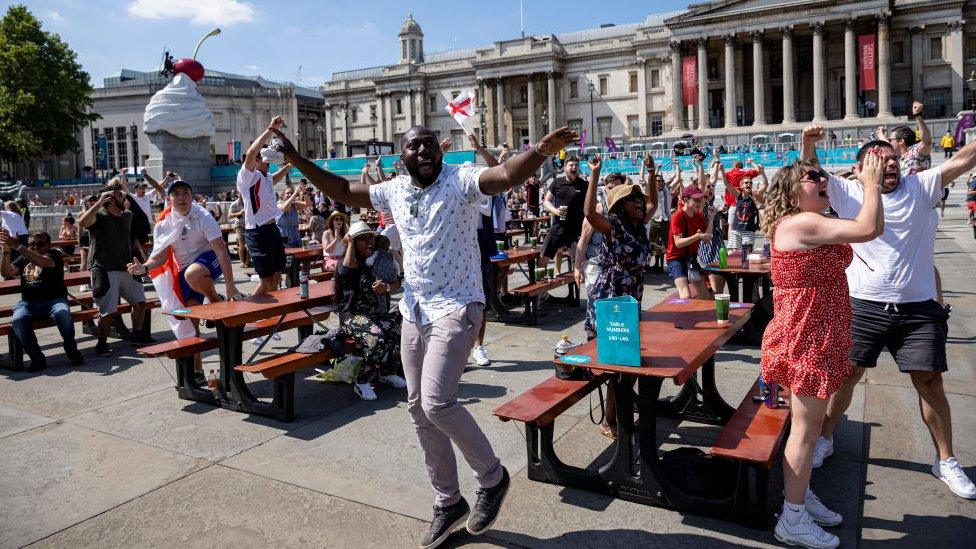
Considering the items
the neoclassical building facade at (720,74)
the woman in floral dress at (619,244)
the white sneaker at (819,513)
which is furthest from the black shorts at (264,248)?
the neoclassical building facade at (720,74)

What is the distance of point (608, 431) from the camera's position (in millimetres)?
5359

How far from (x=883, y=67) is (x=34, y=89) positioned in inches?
2596

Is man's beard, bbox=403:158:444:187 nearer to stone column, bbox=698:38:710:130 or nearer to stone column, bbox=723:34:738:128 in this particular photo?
stone column, bbox=698:38:710:130

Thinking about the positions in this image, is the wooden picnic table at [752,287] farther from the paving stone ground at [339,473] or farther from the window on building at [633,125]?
the window on building at [633,125]

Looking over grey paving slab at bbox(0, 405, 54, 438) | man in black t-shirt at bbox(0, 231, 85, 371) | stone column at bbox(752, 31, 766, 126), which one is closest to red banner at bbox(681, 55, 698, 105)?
stone column at bbox(752, 31, 766, 126)

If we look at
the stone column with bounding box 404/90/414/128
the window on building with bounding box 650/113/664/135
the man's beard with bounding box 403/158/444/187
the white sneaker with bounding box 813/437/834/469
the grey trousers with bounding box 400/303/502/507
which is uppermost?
the stone column with bounding box 404/90/414/128

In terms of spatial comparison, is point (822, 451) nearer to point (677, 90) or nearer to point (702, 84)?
point (702, 84)

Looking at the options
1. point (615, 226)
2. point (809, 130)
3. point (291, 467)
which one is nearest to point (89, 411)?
point (291, 467)

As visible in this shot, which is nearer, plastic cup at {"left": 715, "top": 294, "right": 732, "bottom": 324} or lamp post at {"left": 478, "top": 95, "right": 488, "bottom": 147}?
plastic cup at {"left": 715, "top": 294, "right": 732, "bottom": 324}

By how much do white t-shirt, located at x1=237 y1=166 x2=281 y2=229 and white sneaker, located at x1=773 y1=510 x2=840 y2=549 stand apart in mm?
6590

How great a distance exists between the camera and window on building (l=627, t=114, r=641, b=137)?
2894 inches

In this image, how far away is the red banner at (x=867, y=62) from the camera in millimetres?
57000

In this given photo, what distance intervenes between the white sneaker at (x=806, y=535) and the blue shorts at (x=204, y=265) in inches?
225

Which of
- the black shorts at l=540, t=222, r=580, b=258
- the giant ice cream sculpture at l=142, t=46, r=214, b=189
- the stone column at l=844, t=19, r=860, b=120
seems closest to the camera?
the black shorts at l=540, t=222, r=580, b=258
